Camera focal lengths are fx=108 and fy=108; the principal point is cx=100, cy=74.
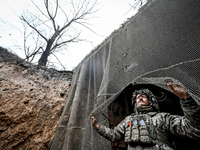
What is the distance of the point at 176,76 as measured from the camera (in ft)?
3.17

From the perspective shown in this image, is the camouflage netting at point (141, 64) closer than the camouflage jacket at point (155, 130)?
Yes

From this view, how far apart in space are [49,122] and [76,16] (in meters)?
6.28

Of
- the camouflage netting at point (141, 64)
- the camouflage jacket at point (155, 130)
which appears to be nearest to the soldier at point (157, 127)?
the camouflage jacket at point (155, 130)

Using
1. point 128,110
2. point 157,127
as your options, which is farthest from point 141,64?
point 128,110

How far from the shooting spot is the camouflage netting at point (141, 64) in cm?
98

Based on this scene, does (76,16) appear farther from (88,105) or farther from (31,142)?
(31,142)

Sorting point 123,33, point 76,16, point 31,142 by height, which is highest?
point 76,16

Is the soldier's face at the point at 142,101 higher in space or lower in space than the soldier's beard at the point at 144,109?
higher

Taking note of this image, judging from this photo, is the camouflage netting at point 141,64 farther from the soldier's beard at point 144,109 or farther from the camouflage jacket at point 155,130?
the soldier's beard at point 144,109

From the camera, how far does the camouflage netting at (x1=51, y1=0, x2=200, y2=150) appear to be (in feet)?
3.22

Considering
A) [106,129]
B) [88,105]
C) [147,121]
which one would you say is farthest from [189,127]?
[88,105]

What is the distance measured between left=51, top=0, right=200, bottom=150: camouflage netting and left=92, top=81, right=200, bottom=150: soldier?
0.57 ft

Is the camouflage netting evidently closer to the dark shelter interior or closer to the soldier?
the dark shelter interior

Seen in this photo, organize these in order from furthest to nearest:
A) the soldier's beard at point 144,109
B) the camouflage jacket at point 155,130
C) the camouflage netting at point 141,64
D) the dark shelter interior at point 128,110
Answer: the dark shelter interior at point 128,110
the soldier's beard at point 144,109
the camouflage jacket at point 155,130
the camouflage netting at point 141,64
